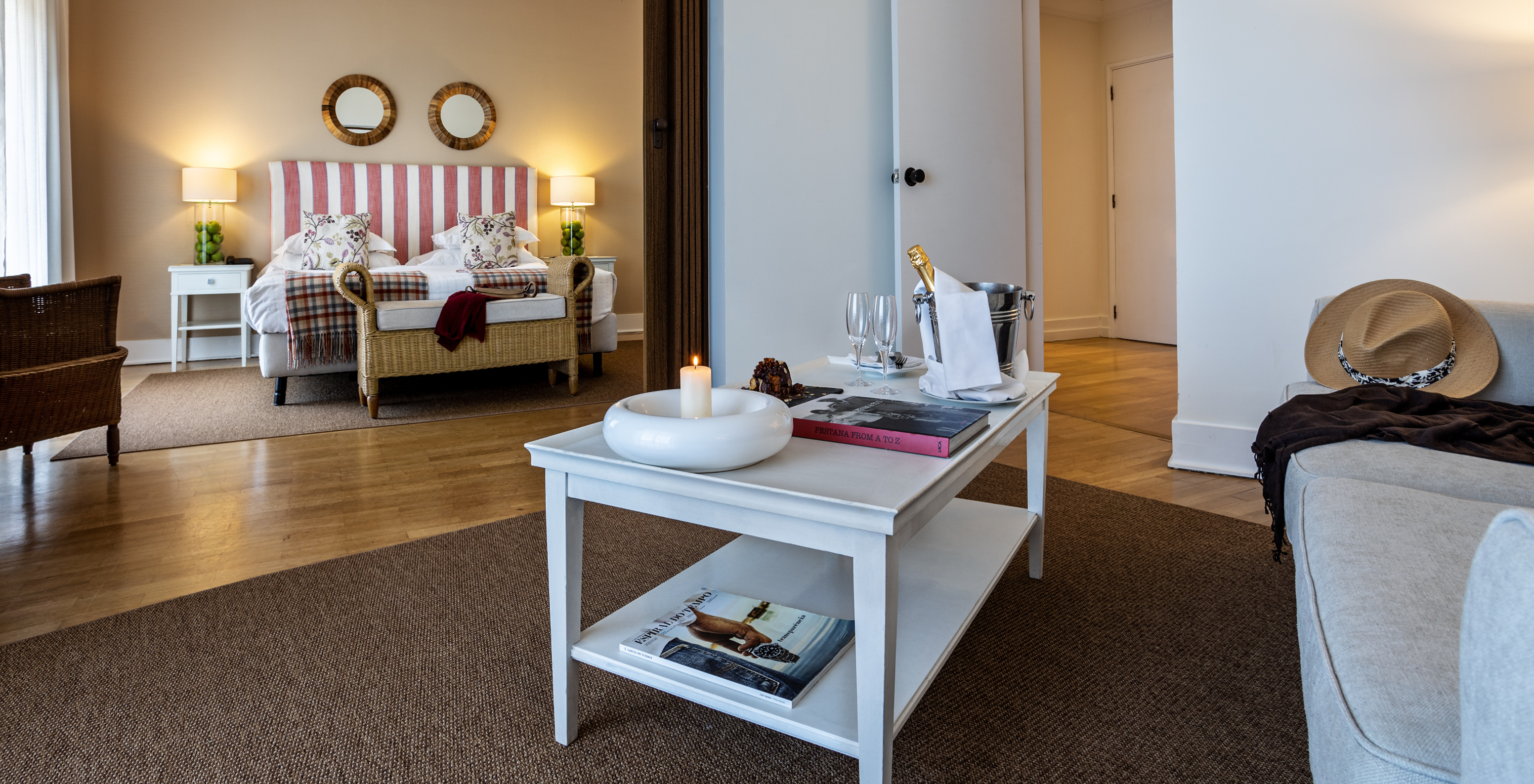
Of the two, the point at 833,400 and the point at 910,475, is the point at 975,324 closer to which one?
the point at 833,400

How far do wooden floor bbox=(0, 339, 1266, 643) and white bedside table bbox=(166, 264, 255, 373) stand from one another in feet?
6.66

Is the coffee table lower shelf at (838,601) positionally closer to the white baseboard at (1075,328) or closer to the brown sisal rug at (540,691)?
the brown sisal rug at (540,691)

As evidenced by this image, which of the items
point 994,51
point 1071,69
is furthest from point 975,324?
point 1071,69

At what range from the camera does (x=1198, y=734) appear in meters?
1.20

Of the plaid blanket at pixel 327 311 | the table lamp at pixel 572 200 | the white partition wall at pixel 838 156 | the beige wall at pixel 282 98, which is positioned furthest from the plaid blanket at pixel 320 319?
the table lamp at pixel 572 200

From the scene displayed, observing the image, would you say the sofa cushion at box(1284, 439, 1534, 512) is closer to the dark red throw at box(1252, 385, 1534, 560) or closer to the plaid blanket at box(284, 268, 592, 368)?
the dark red throw at box(1252, 385, 1534, 560)

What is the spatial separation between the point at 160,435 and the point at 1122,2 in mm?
6437

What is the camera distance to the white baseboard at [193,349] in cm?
515

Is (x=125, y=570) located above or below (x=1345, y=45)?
below

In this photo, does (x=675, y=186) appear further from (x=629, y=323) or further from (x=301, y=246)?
(x=629, y=323)

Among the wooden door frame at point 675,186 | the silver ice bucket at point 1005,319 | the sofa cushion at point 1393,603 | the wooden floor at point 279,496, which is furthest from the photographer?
the wooden door frame at point 675,186

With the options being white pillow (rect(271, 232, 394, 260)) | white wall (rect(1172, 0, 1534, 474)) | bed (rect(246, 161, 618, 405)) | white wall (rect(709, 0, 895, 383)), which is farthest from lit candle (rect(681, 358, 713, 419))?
white pillow (rect(271, 232, 394, 260))

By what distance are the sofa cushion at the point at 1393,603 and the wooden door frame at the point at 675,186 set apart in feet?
7.82

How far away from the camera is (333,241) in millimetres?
5090
